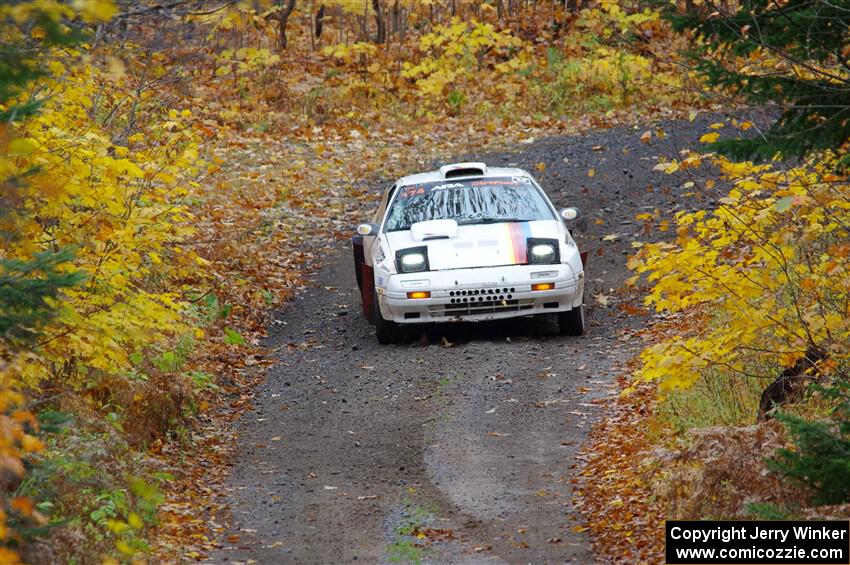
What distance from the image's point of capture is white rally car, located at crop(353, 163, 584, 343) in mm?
11016

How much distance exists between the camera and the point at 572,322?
454 inches

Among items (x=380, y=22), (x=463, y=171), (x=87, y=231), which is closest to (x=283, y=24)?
(x=380, y=22)

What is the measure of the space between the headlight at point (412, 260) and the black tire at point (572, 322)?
154 cm

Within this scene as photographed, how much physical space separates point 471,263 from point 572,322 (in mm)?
1293

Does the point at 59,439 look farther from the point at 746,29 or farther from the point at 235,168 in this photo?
the point at 235,168

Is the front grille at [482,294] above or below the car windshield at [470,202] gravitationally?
below

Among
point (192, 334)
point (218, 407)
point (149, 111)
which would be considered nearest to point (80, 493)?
point (218, 407)

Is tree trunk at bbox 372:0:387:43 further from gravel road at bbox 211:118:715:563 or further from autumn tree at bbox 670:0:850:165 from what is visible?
autumn tree at bbox 670:0:850:165

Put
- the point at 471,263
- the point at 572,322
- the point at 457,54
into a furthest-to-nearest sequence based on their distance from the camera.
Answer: the point at 457,54 < the point at 572,322 < the point at 471,263

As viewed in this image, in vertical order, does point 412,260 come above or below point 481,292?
above

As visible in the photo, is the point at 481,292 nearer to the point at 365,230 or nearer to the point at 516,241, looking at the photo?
the point at 516,241

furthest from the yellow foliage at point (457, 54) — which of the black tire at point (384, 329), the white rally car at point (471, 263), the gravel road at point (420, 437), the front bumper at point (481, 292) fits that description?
the front bumper at point (481, 292)

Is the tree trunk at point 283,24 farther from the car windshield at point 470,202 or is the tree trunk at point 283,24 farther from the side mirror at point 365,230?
the side mirror at point 365,230

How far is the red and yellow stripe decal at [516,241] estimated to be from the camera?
36.6 ft
